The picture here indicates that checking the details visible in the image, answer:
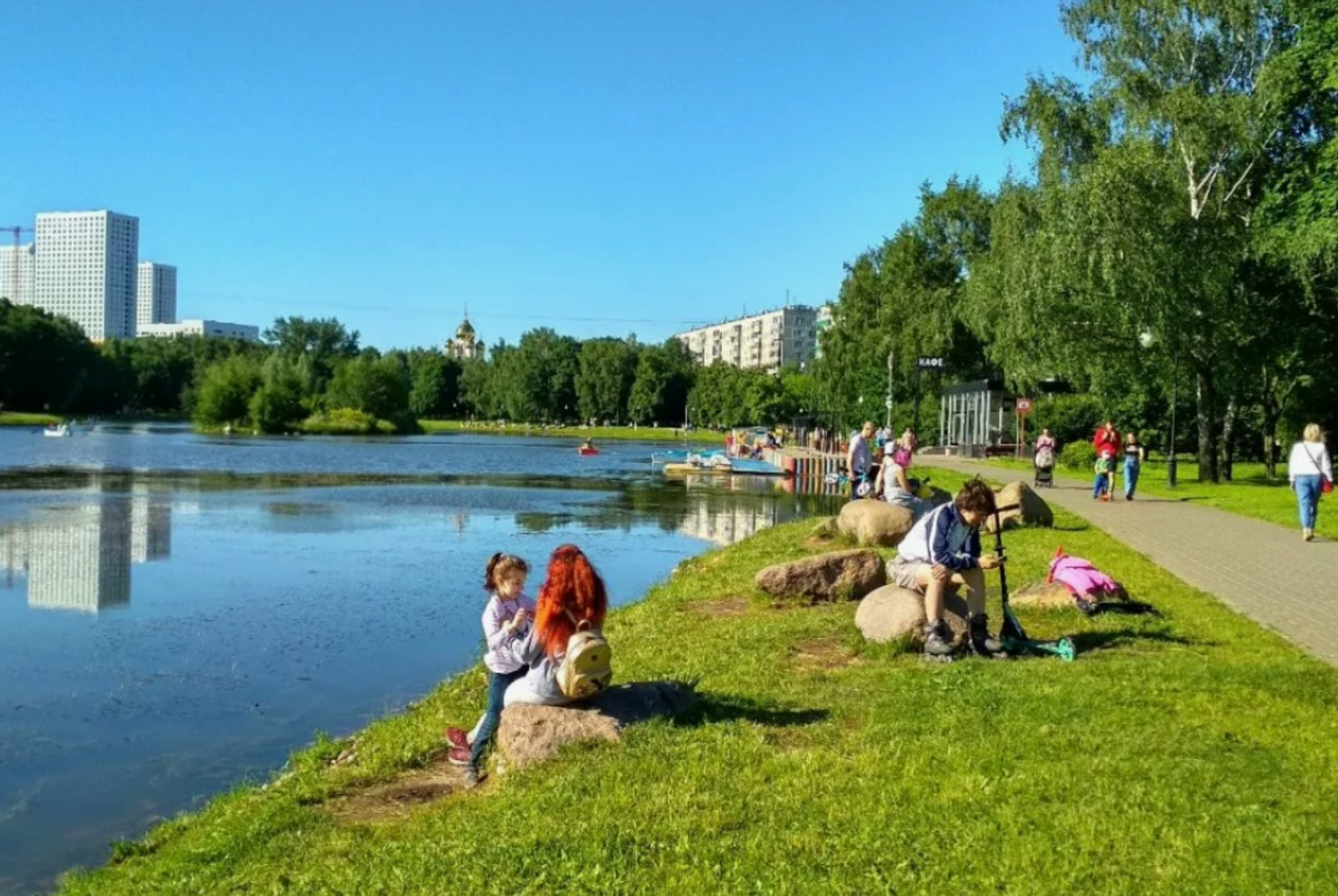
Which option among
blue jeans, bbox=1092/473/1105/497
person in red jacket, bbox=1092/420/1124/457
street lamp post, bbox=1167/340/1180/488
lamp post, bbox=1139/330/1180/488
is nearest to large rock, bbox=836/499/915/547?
blue jeans, bbox=1092/473/1105/497

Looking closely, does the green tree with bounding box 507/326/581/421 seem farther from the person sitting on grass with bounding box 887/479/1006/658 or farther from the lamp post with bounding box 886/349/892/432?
the person sitting on grass with bounding box 887/479/1006/658

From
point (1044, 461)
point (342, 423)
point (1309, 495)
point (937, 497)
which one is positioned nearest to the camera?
point (1309, 495)

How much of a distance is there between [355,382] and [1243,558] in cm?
11115

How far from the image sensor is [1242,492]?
88.7ft

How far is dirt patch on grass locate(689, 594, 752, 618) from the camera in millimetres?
12656

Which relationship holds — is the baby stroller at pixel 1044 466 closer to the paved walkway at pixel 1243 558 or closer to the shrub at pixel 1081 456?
the paved walkway at pixel 1243 558

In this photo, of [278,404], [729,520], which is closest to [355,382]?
[278,404]

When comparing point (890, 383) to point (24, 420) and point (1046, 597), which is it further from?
point (24, 420)

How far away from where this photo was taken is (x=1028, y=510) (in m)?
18.9

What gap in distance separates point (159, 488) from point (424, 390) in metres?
118

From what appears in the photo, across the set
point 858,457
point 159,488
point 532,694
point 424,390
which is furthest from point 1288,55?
point 424,390

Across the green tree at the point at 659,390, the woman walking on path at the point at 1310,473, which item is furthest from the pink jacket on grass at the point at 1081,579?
the green tree at the point at 659,390

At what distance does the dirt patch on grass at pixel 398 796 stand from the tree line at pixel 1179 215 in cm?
2411

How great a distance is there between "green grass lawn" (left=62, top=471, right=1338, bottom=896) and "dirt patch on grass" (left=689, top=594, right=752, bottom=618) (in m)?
3.41
